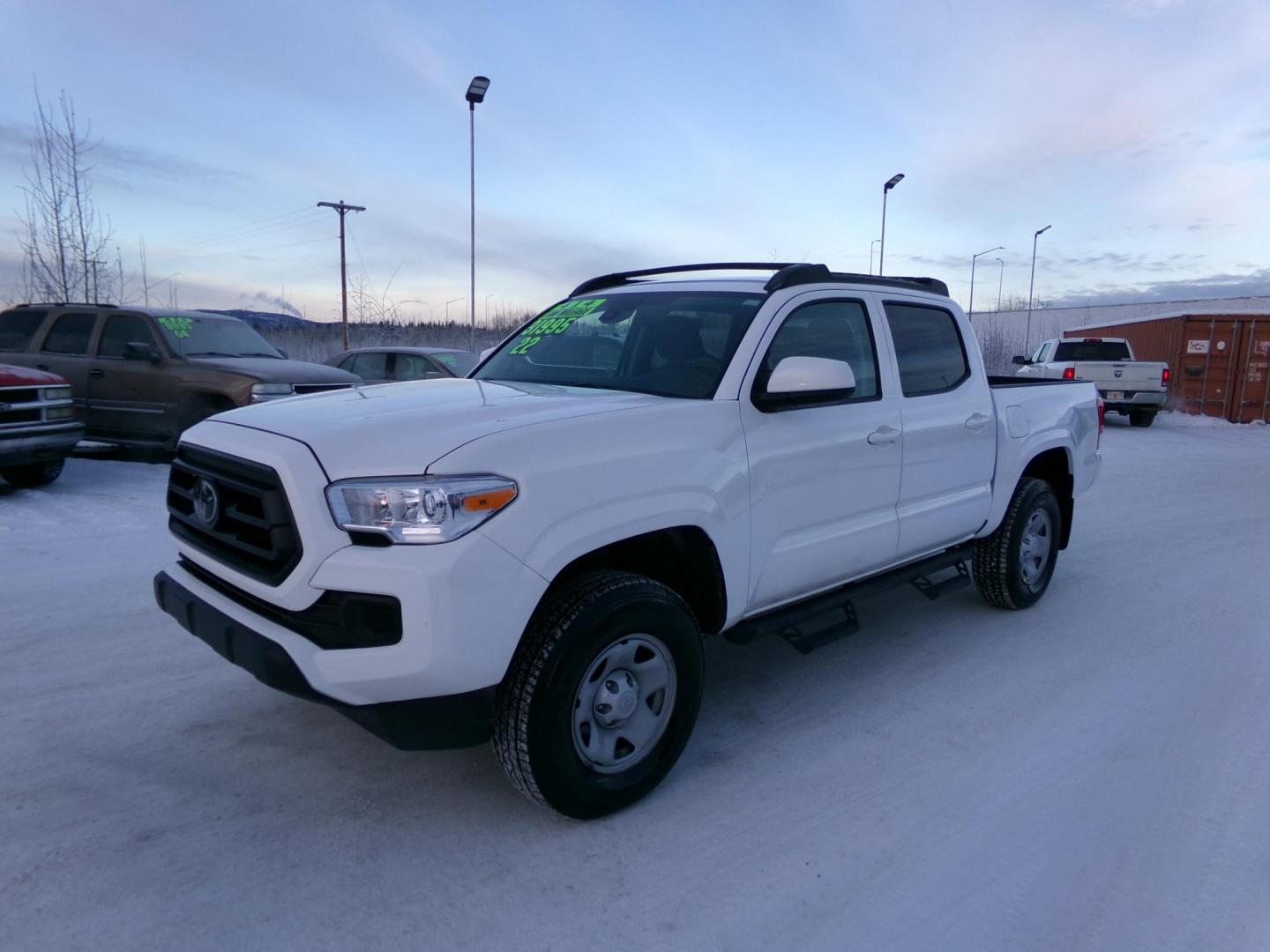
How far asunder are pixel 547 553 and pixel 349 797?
1254 millimetres

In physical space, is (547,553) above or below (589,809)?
above

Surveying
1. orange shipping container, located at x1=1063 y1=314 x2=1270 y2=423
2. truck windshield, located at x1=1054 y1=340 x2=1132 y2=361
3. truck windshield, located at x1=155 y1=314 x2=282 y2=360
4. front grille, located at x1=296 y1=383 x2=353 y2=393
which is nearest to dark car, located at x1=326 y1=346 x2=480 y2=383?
truck windshield, located at x1=155 y1=314 x2=282 y2=360

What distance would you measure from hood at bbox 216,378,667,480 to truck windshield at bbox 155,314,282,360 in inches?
282

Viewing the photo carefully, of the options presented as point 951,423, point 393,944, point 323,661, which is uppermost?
point 951,423

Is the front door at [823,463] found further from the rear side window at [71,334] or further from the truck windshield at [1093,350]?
the truck windshield at [1093,350]

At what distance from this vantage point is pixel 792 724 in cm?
371

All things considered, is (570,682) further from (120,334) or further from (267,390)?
(120,334)

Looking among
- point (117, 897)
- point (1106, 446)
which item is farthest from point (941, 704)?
point (1106, 446)

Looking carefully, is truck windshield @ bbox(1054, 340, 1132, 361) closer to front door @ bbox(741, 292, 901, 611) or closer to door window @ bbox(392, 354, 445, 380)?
door window @ bbox(392, 354, 445, 380)

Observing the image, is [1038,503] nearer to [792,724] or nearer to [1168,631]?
[1168,631]

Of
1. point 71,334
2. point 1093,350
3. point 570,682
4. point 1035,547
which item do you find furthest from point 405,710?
point 1093,350

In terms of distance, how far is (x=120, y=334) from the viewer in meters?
9.84

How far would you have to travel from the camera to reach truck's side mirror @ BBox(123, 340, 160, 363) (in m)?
9.11

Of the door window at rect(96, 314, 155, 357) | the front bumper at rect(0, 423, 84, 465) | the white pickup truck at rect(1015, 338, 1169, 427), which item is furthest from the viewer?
the white pickup truck at rect(1015, 338, 1169, 427)
